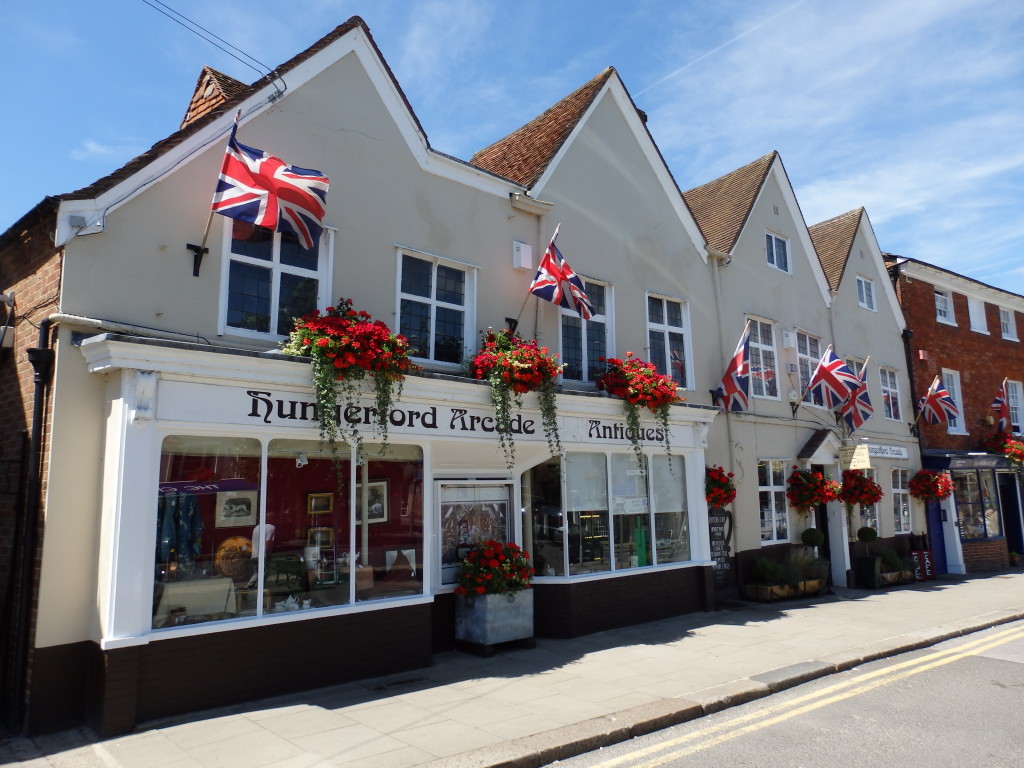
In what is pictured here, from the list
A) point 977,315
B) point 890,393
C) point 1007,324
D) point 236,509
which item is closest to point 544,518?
point 236,509

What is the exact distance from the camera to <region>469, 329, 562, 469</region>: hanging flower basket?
9.75 m

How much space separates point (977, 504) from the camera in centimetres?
2159

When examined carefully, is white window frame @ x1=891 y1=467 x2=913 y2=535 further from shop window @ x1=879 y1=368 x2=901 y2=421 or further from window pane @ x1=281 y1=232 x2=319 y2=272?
window pane @ x1=281 y1=232 x2=319 y2=272

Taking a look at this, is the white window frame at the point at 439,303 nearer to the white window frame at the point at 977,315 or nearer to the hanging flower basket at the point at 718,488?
the hanging flower basket at the point at 718,488

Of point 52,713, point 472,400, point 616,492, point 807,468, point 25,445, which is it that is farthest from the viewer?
point 807,468

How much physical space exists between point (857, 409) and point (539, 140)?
10081 mm

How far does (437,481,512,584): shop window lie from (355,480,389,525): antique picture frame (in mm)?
1254

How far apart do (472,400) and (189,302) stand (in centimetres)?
363

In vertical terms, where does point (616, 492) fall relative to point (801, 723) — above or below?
above

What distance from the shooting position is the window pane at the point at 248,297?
855cm

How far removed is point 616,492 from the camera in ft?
39.1

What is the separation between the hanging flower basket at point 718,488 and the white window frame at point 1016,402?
16.3 meters

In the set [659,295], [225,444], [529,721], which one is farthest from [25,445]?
[659,295]

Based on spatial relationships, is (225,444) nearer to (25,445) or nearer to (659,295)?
(25,445)
